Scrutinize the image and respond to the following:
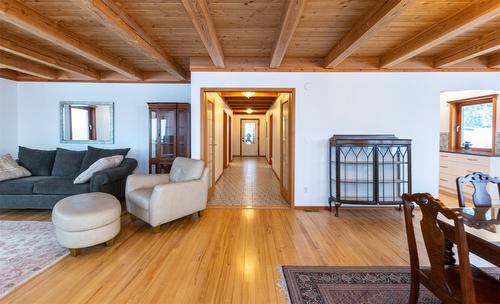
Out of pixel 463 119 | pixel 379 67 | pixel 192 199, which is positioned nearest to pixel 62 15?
pixel 192 199

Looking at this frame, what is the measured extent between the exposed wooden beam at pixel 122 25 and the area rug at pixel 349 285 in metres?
2.80

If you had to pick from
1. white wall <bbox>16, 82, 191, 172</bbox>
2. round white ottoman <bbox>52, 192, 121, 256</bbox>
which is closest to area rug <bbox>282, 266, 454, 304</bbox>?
round white ottoman <bbox>52, 192, 121, 256</bbox>

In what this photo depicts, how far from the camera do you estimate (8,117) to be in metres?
5.02

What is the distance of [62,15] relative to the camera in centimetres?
269

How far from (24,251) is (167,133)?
2.87 metres

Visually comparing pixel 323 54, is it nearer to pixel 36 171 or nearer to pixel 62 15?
pixel 62 15

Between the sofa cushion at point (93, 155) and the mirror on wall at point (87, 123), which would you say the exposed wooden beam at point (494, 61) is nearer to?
the sofa cushion at point (93, 155)

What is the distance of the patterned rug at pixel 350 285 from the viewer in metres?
1.94

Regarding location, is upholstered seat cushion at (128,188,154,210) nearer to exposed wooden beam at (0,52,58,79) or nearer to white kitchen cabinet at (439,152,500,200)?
exposed wooden beam at (0,52,58,79)

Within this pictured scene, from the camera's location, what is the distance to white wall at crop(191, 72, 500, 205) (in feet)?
13.8

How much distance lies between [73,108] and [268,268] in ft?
17.0

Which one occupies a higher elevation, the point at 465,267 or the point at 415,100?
the point at 415,100

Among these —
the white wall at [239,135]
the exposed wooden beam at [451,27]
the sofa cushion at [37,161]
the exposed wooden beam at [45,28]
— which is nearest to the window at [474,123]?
the exposed wooden beam at [451,27]

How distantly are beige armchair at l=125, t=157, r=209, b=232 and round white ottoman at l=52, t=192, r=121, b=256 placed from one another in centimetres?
46
